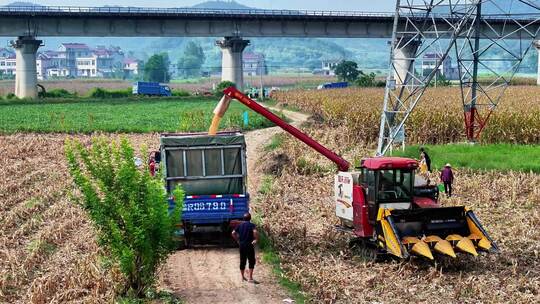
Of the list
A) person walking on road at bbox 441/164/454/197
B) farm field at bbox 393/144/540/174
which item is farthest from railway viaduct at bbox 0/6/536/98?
person walking on road at bbox 441/164/454/197

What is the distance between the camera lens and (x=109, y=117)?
206ft

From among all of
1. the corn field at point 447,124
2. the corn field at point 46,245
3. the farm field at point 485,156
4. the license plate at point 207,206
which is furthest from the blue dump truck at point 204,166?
the corn field at point 447,124

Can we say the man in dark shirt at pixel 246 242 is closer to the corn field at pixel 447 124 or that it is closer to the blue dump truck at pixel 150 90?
the corn field at pixel 447 124

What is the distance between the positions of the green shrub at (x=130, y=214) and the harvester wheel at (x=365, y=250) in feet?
16.3

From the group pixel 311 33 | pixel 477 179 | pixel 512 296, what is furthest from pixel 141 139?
pixel 311 33

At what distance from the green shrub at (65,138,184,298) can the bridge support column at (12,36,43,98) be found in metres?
69.1

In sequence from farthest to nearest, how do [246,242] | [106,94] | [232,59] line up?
[106,94] → [232,59] → [246,242]

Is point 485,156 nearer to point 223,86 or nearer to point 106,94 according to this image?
point 223,86

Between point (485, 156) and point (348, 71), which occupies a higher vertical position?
point (348, 71)

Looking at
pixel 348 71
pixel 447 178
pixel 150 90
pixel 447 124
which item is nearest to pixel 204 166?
pixel 447 178

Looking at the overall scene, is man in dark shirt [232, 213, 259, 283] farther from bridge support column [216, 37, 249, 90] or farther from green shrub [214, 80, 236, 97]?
green shrub [214, 80, 236, 97]

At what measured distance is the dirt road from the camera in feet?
56.4

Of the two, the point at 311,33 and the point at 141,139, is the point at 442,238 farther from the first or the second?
the point at 311,33

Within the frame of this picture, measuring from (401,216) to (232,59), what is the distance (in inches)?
2923
